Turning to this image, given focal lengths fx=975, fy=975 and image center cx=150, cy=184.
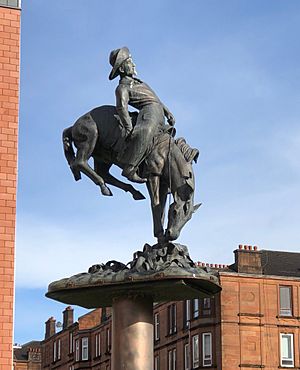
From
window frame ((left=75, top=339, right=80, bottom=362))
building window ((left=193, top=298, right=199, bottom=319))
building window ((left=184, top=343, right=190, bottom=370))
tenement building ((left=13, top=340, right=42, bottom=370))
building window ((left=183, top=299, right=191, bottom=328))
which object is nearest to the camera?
building window ((left=193, top=298, right=199, bottom=319))

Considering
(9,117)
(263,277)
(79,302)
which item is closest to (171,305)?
(263,277)

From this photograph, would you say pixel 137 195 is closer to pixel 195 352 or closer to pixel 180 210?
pixel 180 210

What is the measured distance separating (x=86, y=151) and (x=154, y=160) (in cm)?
65

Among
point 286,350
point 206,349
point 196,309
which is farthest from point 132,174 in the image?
point 286,350

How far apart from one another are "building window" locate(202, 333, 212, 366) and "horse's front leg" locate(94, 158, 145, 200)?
48.8 metres

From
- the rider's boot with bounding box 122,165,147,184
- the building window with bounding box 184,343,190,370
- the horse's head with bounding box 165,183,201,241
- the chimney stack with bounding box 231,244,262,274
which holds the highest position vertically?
the chimney stack with bounding box 231,244,262,274

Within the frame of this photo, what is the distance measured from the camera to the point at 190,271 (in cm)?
796

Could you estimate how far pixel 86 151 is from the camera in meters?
8.79

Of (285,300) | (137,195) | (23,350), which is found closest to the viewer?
(137,195)

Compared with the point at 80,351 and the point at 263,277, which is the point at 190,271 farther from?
the point at 80,351

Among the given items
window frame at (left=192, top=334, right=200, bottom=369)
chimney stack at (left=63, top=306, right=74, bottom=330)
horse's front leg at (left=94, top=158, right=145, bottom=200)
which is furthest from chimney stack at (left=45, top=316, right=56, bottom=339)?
horse's front leg at (left=94, top=158, right=145, bottom=200)

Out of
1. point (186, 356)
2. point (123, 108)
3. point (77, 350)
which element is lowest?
point (123, 108)

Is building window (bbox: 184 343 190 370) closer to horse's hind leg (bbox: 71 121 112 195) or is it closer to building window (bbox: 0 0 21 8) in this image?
building window (bbox: 0 0 21 8)

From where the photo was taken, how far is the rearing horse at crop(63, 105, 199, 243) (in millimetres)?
8578
